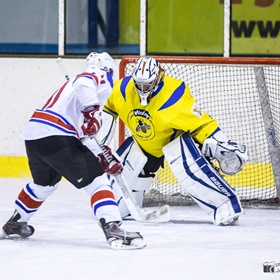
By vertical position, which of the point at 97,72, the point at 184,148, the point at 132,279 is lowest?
the point at 132,279

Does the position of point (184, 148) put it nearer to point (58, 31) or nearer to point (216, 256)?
point (216, 256)

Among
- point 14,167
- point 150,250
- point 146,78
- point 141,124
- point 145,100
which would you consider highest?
point 146,78

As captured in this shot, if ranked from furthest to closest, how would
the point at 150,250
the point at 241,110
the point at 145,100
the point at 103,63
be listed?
the point at 241,110 → the point at 145,100 → the point at 103,63 → the point at 150,250

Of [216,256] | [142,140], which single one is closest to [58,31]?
[142,140]

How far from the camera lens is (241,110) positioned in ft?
25.5

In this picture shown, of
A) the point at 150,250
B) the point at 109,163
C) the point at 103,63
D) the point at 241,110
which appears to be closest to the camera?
the point at 150,250

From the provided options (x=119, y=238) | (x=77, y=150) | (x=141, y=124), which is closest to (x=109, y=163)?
(x=77, y=150)

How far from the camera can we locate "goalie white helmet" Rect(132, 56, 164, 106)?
606cm

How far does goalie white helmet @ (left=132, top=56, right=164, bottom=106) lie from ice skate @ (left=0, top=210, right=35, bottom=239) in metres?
1.11

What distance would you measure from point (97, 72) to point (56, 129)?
330 mm

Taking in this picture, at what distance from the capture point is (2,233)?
5.43 meters

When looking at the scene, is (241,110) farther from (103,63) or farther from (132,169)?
(103,63)

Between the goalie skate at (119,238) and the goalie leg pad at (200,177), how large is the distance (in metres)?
1.14

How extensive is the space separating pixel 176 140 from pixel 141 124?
0.70 feet
